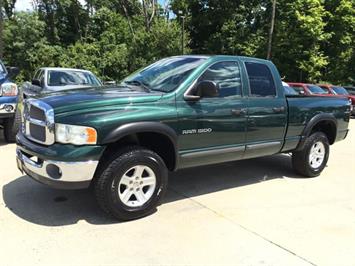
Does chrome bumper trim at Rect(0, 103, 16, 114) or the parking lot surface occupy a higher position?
chrome bumper trim at Rect(0, 103, 16, 114)

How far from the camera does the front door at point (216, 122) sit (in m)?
5.04

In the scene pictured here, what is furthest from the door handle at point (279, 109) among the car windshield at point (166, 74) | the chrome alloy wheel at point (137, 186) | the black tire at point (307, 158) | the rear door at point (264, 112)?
the chrome alloy wheel at point (137, 186)

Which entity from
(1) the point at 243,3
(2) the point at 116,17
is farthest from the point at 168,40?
(1) the point at 243,3

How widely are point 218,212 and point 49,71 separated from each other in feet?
26.6

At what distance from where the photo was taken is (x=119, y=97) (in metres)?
4.59

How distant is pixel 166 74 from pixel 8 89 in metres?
4.36

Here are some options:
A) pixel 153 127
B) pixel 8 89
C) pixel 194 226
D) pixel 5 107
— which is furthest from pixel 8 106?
pixel 194 226

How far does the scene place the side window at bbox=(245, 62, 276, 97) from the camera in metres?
5.87

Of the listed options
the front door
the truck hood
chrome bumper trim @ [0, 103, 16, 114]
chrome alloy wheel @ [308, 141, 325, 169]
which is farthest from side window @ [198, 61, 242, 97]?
chrome bumper trim @ [0, 103, 16, 114]

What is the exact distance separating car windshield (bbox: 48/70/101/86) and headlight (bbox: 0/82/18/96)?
2.62 metres

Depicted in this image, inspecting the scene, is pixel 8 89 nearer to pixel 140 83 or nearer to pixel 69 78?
pixel 69 78

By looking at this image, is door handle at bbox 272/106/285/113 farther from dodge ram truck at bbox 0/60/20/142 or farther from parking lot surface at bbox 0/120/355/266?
dodge ram truck at bbox 0/60/20/142

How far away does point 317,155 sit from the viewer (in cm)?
709

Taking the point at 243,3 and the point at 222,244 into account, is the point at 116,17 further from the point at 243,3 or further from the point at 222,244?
the point at 222,244
